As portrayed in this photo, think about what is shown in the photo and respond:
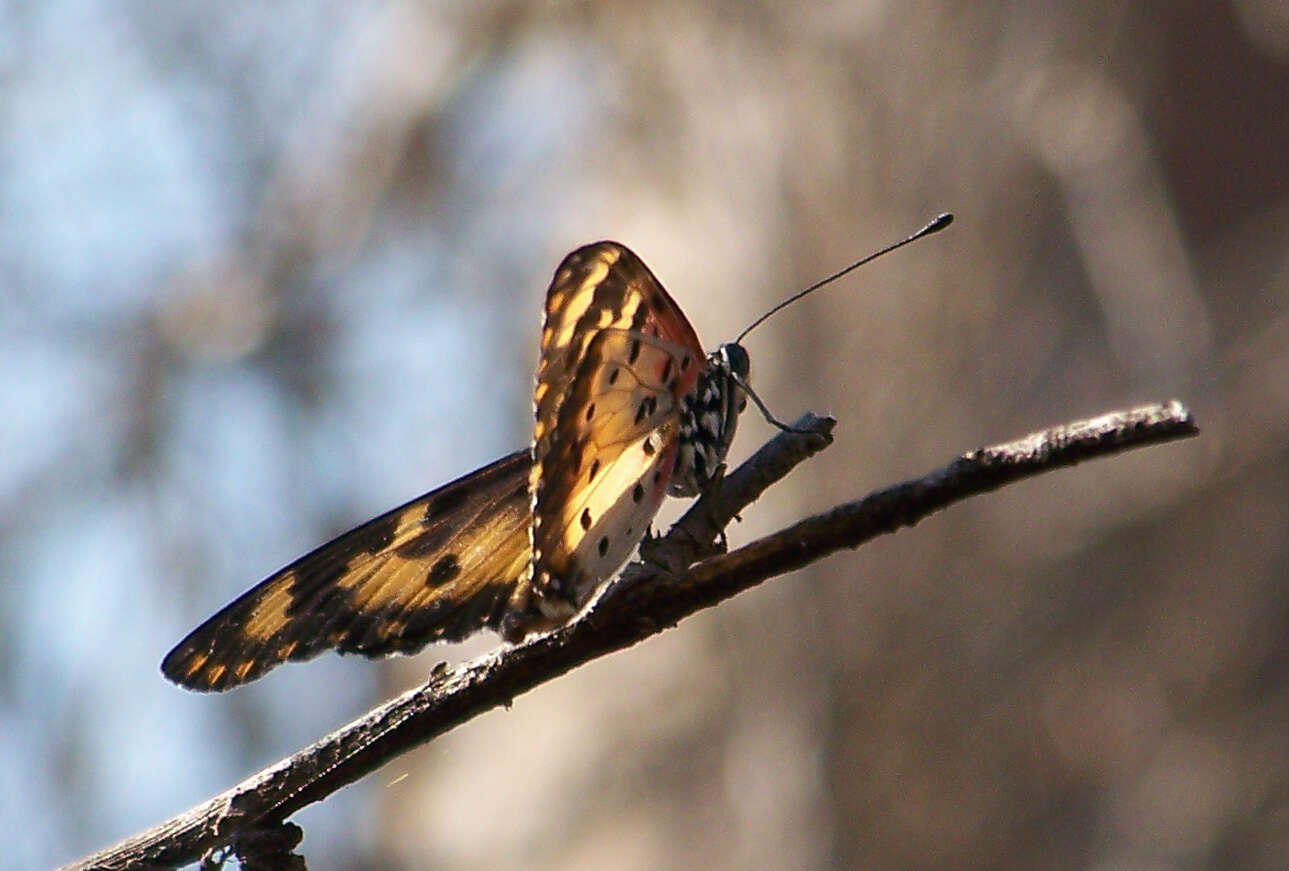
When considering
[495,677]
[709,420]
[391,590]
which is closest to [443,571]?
[391,590]

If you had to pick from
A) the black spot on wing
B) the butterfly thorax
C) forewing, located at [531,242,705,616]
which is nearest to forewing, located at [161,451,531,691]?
the black spot on wing

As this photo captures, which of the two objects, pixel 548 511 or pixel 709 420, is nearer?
pixel 548 511

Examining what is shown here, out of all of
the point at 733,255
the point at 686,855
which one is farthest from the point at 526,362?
the point at 686,855

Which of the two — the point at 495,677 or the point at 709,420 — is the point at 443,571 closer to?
the point at 709,420

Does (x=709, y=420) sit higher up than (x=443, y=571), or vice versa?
(x=709, y=420)

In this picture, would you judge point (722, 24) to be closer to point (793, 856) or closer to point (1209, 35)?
point (1209, 35)

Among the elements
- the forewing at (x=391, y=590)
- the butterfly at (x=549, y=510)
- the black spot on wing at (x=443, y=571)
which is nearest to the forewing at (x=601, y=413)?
the butterfly at (x=549, y=510)

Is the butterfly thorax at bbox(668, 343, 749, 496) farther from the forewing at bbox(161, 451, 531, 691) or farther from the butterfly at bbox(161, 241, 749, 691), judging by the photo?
the forewing at bbox(161, 451, 531, 691)
